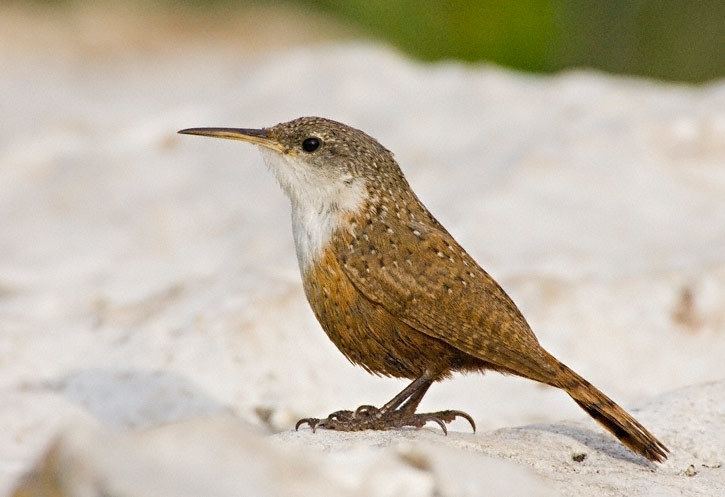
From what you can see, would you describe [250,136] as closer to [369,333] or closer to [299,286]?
[369,333]

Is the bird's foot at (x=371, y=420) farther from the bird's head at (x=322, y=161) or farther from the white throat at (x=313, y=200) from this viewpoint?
the bird's head at (x=322, y=161)

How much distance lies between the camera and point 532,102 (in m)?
9.70

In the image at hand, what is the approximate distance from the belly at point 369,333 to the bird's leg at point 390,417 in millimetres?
111

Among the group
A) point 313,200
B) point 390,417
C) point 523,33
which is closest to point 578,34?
point 523,33

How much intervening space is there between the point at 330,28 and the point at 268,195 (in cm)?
913

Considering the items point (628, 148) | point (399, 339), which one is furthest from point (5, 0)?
point (399, 339)

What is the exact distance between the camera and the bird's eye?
18.6 ft

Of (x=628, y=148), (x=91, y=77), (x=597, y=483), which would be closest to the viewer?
(x=597, y=483)

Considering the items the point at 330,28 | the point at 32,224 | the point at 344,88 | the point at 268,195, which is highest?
the point at 330,28

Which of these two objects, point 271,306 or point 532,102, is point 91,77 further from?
point 271,306

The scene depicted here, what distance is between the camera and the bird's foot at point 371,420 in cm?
492

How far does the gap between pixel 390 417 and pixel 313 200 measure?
3.34 ft

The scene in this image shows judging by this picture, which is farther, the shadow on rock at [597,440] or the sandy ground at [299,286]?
the shadow on rock at [597,440]

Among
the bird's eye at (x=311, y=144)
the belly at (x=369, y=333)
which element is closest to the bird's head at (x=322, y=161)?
the bird's eye at (x=311, y=144)
